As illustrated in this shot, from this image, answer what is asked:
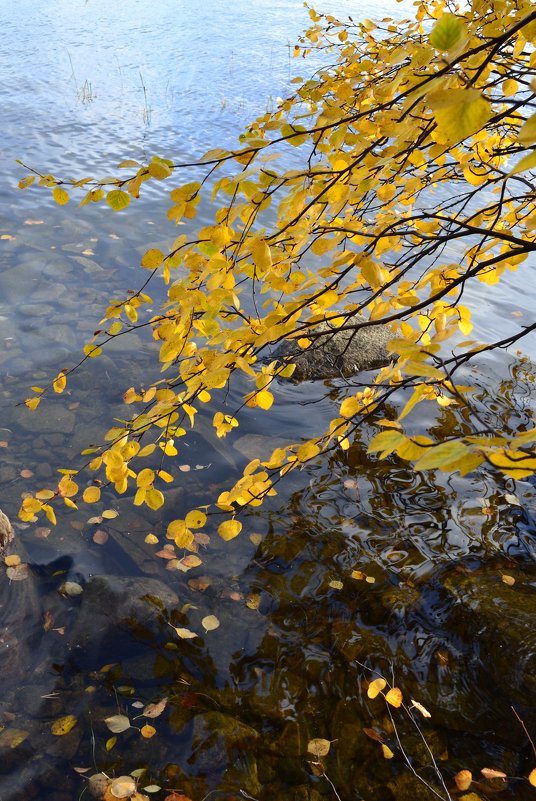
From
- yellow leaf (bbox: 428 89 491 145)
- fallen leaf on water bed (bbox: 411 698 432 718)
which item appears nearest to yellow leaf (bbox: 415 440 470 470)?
yellow leaf (bbox: 428 89 491 145)

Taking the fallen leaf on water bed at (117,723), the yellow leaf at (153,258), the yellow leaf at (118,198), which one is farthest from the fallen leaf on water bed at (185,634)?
the yellow leaf at (118,198)

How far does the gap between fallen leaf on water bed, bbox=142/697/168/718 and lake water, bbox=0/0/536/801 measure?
5 centimetres

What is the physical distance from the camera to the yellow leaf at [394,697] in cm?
281

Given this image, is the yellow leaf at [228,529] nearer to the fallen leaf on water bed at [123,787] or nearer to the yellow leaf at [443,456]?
the yellow leaf at [443,456]

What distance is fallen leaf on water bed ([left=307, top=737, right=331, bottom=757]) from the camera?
266 cm

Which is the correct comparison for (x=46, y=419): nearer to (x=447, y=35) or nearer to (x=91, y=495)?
(x=91, y=495)

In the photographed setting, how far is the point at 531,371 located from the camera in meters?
6.23

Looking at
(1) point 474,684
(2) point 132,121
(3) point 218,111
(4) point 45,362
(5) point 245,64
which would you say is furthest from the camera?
(5) point 245,64

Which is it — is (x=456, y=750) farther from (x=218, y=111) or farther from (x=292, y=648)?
(x=218, y=111)

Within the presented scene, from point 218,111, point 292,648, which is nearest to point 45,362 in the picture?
point 292,648

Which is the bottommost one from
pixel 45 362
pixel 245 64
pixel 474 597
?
pixel 45 362

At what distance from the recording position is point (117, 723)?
109 inches

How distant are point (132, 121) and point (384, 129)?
1280cm

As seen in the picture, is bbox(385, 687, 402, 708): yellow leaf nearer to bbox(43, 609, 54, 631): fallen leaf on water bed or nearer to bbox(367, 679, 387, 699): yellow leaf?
bbox(367, 679, 387, 699): yellow leaf
